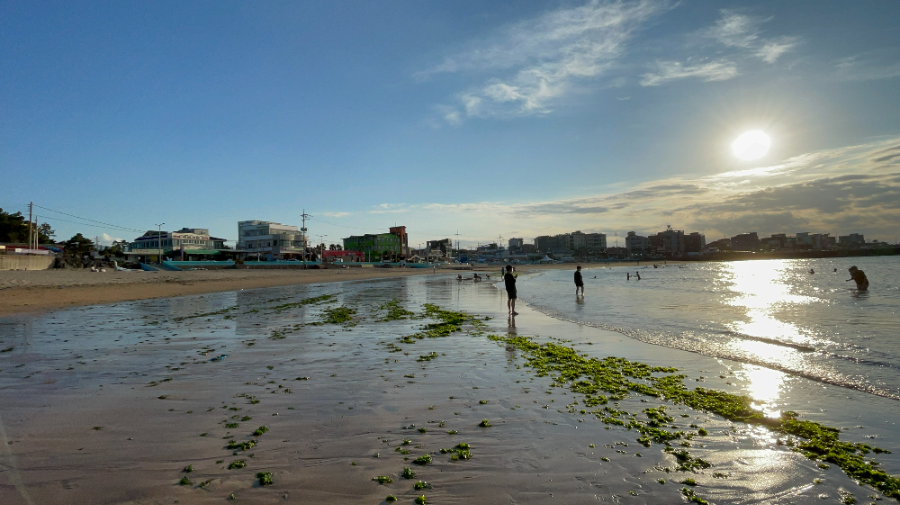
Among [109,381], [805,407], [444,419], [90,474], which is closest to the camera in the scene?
[90,474]

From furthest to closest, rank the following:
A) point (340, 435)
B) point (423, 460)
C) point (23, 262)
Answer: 1. point (23, 262)
2. point (340, 435)
3. point (423, 460)

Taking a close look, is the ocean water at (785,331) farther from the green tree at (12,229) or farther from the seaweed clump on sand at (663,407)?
the green tree at (12,229)

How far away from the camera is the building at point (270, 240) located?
107938 mm

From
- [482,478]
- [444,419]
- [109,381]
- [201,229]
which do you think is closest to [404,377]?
[444,419]

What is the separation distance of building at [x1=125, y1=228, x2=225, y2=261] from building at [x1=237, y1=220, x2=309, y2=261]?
821cm

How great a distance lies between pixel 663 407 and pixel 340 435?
5.03 metres

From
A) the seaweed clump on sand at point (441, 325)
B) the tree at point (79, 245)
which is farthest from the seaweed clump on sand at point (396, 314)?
the tree at point (79, 245)

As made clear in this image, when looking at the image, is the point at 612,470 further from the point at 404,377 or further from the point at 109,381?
the point at 109,381

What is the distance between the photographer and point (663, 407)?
6922 mm

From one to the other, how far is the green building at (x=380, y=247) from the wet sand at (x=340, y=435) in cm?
12724

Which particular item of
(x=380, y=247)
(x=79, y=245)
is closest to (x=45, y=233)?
(x=79, y=245)

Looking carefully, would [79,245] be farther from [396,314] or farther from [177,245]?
[396,314]

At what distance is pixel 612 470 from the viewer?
4.77 m

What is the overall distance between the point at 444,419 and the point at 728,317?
17.8m
